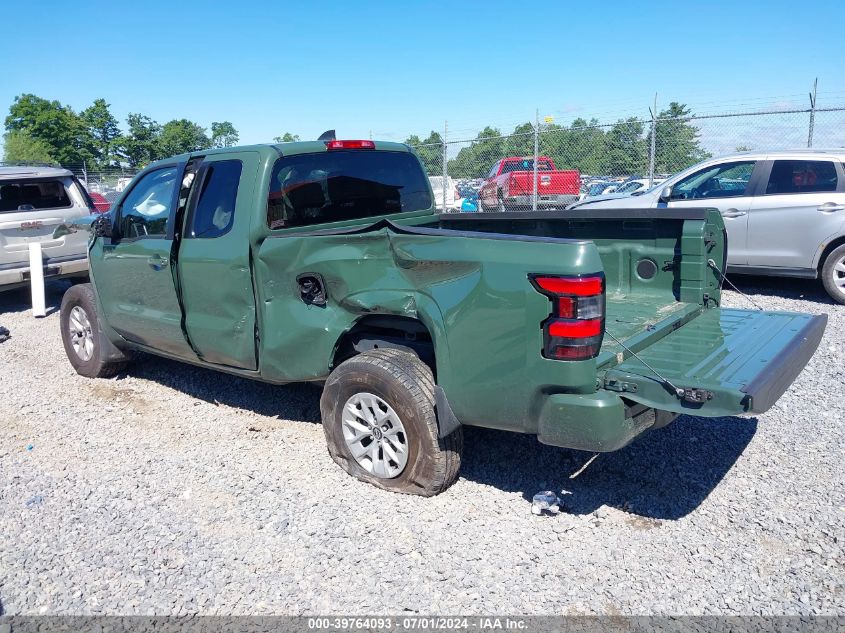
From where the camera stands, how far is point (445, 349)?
11.4 ft

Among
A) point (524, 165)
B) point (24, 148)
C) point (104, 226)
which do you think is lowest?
point (104, 226)

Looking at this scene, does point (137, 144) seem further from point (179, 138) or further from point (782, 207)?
point (782, 207)

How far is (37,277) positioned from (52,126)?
2257 inches

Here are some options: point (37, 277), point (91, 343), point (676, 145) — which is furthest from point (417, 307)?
point (676, 145)

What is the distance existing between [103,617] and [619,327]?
290 centimetres

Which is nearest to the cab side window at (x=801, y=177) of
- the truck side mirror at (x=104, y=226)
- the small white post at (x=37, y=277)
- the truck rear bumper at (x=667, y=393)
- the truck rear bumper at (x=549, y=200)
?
the truck rear bumper at (x=667, y=393)

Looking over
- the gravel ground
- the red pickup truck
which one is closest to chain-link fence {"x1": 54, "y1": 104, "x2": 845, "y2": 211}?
the red pickup truck

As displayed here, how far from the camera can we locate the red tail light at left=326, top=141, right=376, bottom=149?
4.74 meters

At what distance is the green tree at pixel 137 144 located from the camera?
59.3 meters

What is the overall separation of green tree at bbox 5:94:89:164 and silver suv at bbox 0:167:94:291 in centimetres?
5434

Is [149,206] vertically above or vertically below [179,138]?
below

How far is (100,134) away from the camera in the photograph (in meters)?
62.5

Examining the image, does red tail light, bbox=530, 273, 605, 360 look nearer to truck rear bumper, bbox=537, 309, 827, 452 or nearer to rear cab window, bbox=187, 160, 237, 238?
truck rear bumper, bbox=537, 309, 827, 452

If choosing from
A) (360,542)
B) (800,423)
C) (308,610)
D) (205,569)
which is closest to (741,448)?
(800,423)
